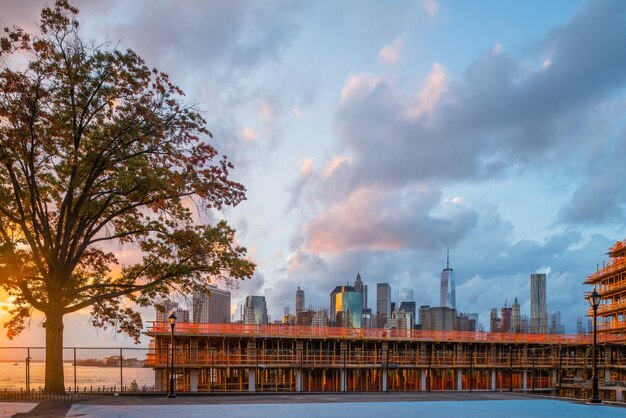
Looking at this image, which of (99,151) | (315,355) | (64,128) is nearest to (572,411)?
(99,151)

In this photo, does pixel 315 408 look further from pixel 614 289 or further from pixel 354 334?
pixel 614 289

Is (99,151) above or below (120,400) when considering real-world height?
above

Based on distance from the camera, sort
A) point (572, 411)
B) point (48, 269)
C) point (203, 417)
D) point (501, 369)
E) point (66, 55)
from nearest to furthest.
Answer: point (203, 417) → point (572, 411) → point (66, 55) → point (48, 269) → point (501, 369)

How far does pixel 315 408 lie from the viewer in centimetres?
1930

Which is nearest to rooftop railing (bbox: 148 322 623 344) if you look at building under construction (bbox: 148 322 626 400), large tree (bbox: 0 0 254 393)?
building under construction (bbox: 148 322 626 400)

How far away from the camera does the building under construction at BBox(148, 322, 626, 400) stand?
194 feet

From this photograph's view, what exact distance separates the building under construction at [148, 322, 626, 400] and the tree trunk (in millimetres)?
30542

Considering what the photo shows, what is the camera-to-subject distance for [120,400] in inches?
853

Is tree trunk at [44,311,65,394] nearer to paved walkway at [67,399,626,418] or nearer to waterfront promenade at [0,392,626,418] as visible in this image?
waterfront promenade at [0,392,626,418]

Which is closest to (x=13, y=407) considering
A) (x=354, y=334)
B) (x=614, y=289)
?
(x=354, y=334)

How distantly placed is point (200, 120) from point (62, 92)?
5.78m

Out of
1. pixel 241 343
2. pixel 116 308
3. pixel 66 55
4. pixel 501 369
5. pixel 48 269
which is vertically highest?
pixel 66 55

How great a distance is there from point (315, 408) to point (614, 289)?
82.8 meters

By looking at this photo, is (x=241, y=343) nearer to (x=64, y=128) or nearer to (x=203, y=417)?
(x=64, y=128)
